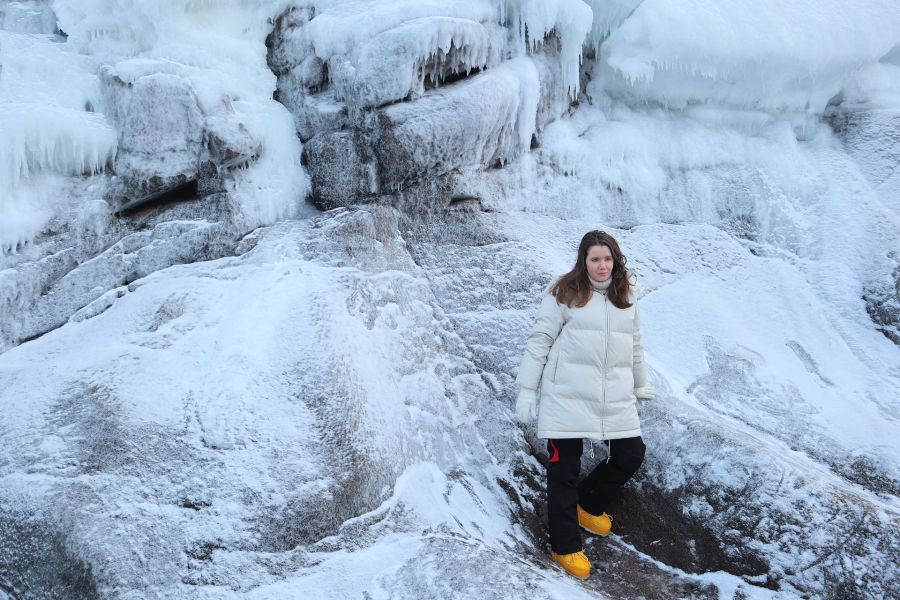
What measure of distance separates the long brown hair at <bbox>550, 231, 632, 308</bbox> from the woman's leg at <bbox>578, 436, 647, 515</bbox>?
874 mm

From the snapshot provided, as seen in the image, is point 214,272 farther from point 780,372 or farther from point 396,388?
point 780,372

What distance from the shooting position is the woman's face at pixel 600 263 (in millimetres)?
4191

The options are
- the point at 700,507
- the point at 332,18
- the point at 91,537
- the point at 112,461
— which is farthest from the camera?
the point at 332,18

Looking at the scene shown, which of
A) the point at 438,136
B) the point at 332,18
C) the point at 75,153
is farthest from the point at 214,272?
the point at 332,18

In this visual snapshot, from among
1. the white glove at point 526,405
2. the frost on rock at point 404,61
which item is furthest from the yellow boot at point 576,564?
the frost on rock at point 404,61

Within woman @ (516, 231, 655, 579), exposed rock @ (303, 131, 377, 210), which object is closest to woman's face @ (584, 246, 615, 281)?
woman @ (516, 231, 655, 579)

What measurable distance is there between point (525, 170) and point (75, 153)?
3.86 m

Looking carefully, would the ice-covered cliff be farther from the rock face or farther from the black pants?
the black pants

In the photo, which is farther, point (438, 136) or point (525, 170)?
point (525, 170)

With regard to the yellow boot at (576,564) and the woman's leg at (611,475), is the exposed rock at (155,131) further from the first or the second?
the yellow boot at (576,564)

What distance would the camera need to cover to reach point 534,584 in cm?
376

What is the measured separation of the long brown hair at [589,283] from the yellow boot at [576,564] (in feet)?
4.92

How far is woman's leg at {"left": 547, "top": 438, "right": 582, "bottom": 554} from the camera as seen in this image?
4.13 m

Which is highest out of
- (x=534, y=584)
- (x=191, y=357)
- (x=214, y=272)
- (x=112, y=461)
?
(x=214, y=272)
